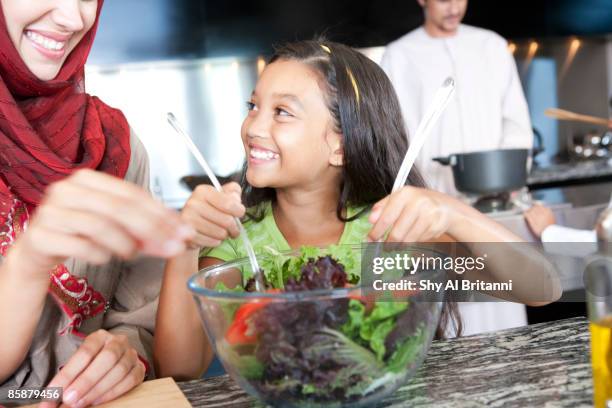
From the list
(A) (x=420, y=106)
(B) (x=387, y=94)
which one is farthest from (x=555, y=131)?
(B) (x=387, y=94)

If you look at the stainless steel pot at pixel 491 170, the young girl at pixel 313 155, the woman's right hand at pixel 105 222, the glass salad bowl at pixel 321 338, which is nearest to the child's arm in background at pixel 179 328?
the young girl at pixel 313 155

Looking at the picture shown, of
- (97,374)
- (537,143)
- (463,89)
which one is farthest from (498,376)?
(537,143)

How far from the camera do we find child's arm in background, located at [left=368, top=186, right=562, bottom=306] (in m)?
0.90

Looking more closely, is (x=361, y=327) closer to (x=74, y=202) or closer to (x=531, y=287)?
(x=74, y=202)

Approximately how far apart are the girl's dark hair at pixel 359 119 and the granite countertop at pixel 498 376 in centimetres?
42

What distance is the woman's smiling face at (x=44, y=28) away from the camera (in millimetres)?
1179

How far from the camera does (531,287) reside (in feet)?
4.00

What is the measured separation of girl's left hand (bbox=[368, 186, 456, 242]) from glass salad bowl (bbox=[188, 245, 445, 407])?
14 centimetres

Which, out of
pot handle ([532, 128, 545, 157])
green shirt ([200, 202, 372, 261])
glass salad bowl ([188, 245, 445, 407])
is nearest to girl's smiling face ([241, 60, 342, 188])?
green shirt ([200, 202, 372, 261])

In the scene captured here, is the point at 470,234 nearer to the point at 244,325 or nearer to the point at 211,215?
the point at 211,215

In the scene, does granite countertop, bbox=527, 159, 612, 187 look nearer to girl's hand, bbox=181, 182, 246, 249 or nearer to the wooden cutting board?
girl's hand, bbox=181, 182, 246, 249

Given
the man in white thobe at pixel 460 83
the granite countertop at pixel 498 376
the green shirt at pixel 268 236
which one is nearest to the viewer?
the granite countertop at pixel 498 376

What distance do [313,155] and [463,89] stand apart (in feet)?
6.86

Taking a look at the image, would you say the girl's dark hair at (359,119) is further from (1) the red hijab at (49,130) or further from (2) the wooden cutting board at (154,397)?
(2) the wooden cutting board at (154,397)
